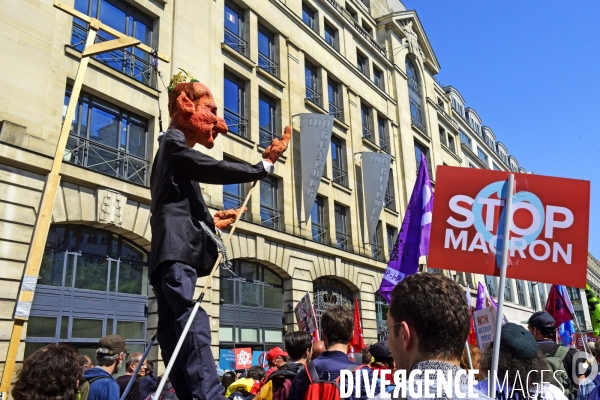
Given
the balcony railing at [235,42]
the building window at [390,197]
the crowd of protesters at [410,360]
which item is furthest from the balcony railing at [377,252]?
the crowd of protesters at [410,360]

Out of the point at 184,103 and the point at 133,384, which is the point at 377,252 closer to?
the point at 133,384

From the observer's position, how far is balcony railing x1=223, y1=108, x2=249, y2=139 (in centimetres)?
1794

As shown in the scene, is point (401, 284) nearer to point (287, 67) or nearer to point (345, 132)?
point (287, 67)

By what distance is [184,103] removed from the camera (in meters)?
3.40

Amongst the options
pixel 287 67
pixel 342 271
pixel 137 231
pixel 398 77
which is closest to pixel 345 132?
pixel 287 67

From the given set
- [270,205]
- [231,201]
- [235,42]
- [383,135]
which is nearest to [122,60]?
[231,201]

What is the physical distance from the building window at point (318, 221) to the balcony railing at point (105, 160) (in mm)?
8483

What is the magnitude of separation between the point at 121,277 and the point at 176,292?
11.5 m

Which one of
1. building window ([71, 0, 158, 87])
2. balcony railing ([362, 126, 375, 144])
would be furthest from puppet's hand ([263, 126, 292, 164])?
balcony railing ([362, 126, 375, 144])

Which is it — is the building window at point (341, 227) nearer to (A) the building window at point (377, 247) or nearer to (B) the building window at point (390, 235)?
(A) the building window at point (377, 247)

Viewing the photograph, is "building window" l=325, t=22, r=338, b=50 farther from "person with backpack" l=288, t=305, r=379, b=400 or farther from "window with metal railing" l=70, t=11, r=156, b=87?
"person with backpack" l=288, t=305, r=379, b=400

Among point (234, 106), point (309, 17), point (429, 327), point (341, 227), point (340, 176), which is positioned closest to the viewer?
point (429, 327)

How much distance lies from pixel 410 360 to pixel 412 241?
22.6 feet

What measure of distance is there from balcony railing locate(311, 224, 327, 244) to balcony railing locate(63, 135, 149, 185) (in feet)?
27.9
